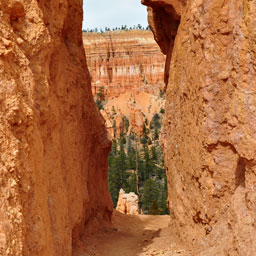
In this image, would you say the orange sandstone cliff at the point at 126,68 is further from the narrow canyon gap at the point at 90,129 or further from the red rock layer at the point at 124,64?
the narrow canyon gap at the point at 90,129

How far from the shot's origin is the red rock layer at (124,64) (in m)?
65.7

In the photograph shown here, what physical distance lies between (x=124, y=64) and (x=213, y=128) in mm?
60674

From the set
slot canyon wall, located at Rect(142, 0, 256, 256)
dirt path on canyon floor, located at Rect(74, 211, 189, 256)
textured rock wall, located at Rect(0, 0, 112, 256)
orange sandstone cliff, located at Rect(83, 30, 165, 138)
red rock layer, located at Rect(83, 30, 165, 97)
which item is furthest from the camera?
red rock layer, located at Rect(83, 30, 165, 97)

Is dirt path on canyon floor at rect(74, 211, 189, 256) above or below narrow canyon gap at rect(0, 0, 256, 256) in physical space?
below

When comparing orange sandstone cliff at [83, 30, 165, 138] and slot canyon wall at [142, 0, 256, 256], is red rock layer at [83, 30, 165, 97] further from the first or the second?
slot canyon wall at [142, 0, 256, 256]

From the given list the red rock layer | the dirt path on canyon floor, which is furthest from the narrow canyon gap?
the red rock layer

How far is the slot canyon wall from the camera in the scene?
5832mm

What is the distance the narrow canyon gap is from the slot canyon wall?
0.07 feet

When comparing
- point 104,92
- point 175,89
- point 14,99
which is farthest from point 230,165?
point 104,92

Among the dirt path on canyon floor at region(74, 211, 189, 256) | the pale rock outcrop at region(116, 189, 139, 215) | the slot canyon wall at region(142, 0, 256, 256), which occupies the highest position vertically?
the slot canyon wall at region(142, 0, 256, 256)

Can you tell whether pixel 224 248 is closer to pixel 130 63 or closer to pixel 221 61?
pixel 221 61

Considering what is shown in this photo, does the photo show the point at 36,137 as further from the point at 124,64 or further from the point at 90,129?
the point at 124,64

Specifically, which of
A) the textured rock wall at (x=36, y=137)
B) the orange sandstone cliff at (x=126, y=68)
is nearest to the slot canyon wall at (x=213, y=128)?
the textured rock wall at (x=36, y=137)

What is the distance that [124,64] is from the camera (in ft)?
220
